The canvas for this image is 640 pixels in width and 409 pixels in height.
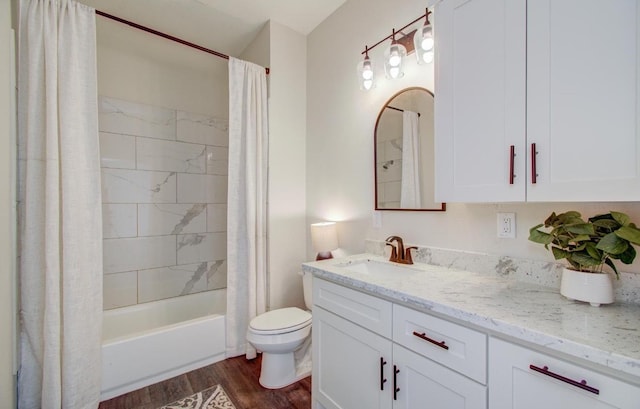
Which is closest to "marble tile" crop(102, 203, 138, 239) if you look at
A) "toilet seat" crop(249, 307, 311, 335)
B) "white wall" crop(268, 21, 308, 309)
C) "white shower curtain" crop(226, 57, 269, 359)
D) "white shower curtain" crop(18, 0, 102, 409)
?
"white shower curtain" crop(18, 0, 102, 409)

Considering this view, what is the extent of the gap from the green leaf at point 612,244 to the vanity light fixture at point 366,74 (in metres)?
1.46

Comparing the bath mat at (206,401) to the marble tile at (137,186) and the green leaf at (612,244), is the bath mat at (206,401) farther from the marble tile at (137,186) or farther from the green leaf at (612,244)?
the green leaf at (612,244)

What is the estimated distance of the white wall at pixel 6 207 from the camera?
4.68ft

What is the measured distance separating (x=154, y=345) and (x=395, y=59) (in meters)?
2.38

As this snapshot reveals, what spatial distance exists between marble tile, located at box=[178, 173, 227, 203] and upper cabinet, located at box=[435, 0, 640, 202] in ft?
7.54

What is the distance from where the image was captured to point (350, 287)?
138cm

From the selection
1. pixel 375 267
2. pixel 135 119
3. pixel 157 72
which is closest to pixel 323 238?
pixel 375 267

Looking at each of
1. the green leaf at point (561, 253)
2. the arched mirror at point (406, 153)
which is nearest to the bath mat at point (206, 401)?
the arched mirror at point (406, 153)

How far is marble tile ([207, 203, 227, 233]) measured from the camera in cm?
294

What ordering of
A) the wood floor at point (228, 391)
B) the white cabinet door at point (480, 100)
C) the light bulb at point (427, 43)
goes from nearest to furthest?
1. the white cabinet door at point (480, 100)
2. the light bulb at point (427, 43)
3. the wood floor at point (228, 391)

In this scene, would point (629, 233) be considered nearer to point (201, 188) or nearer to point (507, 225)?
point (507, 225)

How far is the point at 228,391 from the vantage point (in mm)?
1887

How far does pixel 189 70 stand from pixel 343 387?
117 inches

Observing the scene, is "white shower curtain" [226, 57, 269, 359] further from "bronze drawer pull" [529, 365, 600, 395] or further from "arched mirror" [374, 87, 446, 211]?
"bronze drawer pull" [529, 365, 600, 395]
